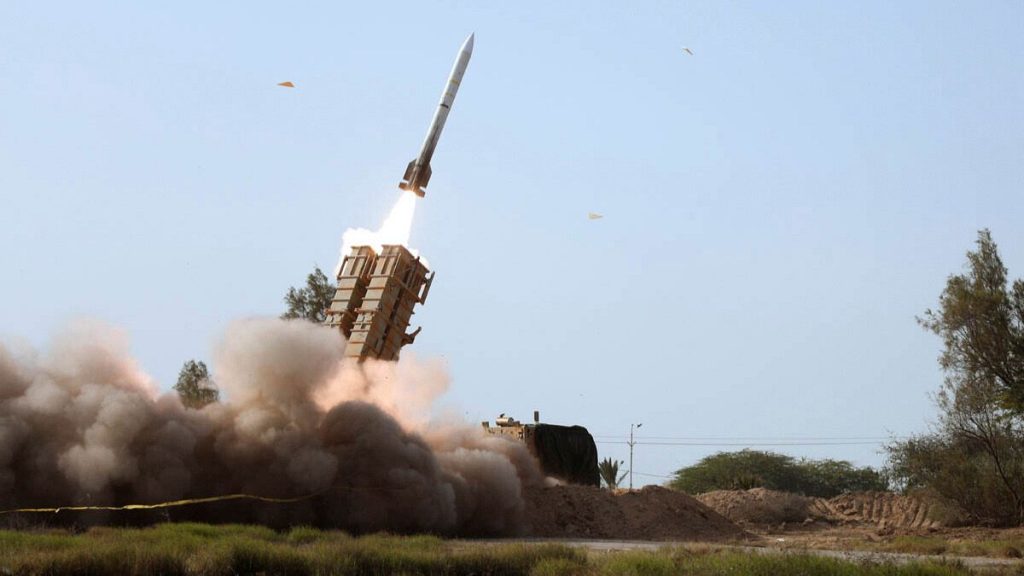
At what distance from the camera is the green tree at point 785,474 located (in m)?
63.0

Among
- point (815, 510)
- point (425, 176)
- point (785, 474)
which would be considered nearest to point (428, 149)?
point (425, 176)

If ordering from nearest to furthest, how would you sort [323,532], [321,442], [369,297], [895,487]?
[323,532], [321,442], [369,297], [895,487]

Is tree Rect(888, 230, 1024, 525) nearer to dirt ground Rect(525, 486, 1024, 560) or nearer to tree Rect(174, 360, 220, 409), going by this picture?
dirt ground Rect(525, 486, 1024, 560)

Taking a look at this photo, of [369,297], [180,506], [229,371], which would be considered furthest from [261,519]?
[369,297]

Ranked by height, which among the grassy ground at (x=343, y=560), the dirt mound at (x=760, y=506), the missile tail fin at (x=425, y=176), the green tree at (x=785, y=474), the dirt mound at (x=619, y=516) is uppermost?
the green tree at (x=785, y=474)

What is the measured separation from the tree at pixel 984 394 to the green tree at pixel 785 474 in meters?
27.6

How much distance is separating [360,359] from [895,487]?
25.9 meters

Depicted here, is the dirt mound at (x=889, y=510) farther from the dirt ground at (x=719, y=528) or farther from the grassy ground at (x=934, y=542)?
the grassy ground at (x=934, y=542)

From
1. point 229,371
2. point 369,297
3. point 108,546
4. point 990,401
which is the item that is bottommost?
point 108,546

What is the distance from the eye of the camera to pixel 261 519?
24109 millimetres

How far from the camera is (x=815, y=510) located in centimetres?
4081

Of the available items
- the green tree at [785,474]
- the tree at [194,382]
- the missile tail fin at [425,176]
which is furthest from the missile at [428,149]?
the green tree at [785,474]

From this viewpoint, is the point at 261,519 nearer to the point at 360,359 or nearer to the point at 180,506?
the point at 180,506

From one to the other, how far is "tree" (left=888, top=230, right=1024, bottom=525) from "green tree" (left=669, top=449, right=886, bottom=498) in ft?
90.6
